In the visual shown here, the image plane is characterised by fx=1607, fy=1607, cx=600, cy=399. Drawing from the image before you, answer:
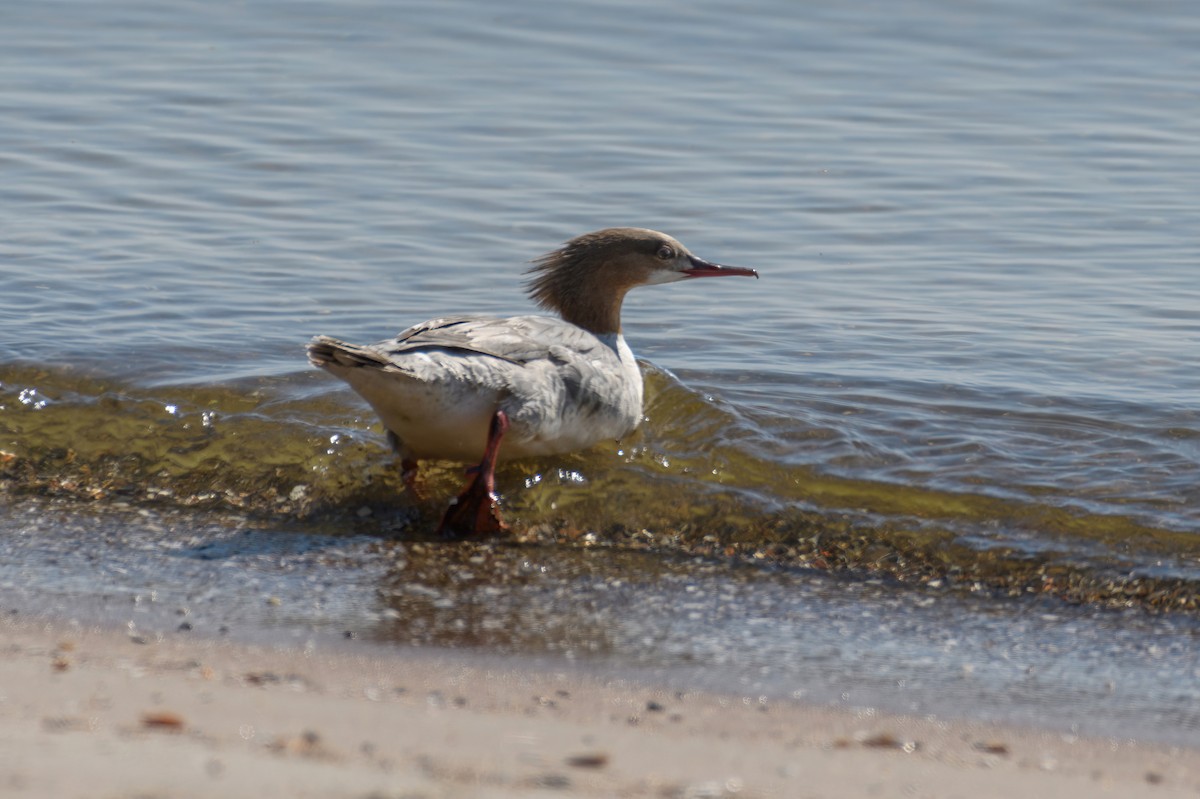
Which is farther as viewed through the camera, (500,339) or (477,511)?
(500,339)

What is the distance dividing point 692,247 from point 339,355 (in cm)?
495

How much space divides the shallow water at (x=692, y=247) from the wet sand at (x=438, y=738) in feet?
2.50

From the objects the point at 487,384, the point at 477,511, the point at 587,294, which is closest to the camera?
the point at 477,511

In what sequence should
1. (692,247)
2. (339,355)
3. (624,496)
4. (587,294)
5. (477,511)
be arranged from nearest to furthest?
(339,355) → (477,511) → (624,496) → (587,294) → (692,247)

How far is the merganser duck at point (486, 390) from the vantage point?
557 cm

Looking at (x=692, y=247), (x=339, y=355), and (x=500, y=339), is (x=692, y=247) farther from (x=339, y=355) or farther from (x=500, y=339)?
(x=339, y=355)

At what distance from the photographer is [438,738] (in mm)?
3568

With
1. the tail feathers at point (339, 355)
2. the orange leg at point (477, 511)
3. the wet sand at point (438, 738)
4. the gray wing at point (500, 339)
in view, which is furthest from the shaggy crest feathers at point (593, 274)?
the wet sand at point (438, 738)

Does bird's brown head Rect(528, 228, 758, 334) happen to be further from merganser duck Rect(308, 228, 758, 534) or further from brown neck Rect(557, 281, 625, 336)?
merganser duck Rect(308, 228, 758, 534)

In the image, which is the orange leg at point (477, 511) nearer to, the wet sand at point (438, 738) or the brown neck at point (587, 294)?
the wet sand at point (438, 738)

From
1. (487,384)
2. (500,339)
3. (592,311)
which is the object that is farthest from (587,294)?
(487,384)

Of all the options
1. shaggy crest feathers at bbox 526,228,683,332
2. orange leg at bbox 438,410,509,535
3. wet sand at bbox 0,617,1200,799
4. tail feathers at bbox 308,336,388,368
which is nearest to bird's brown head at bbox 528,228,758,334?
shaggy crest feathers at bbox 526,228,683,332

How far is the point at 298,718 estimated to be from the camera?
365 cm

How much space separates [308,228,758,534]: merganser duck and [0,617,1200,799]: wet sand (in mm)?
1299
